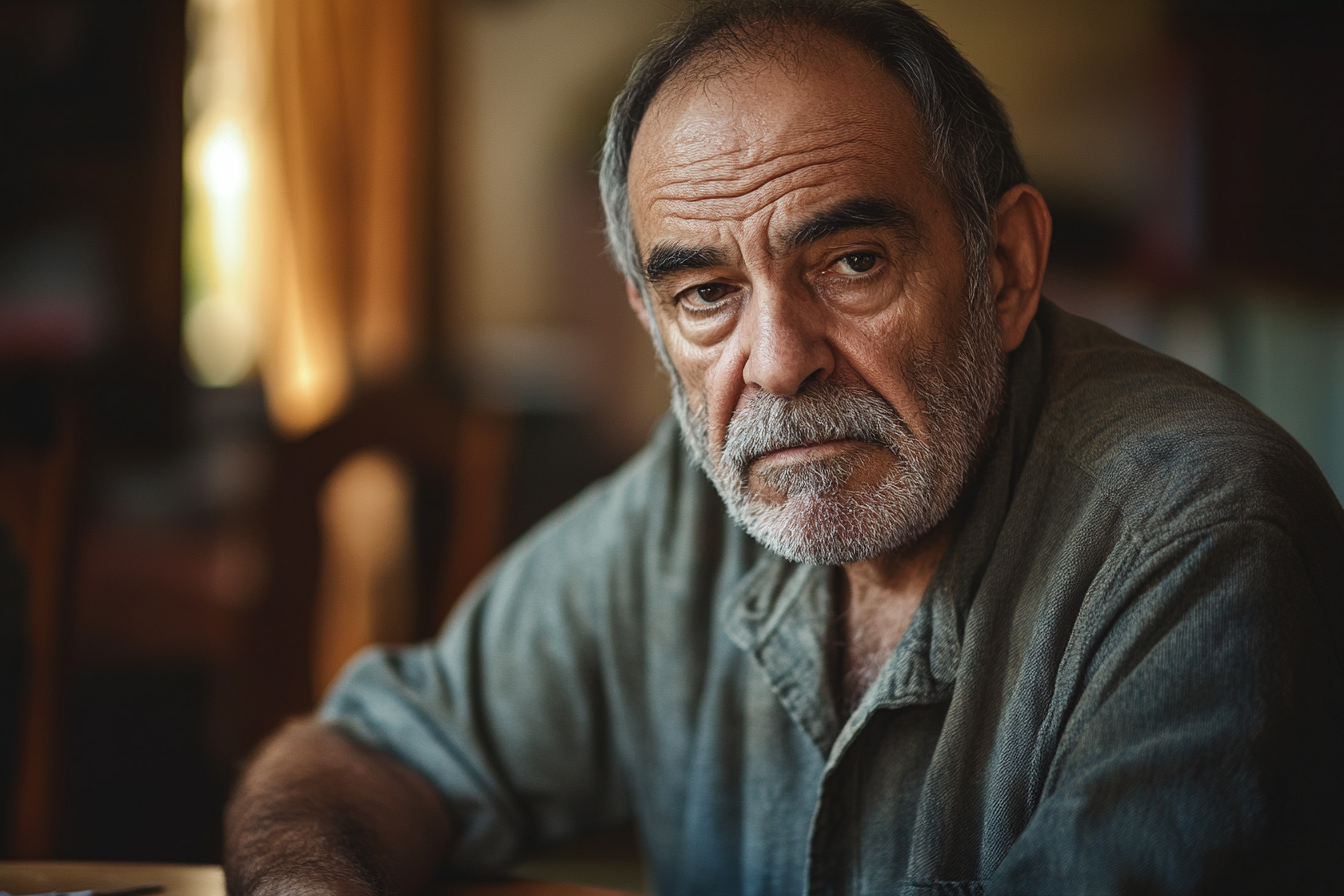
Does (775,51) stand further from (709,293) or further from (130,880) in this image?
(130,880)

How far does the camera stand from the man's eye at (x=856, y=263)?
1.08 m

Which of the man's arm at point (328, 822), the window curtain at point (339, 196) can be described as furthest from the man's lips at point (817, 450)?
the window curtain at point (339, 196)

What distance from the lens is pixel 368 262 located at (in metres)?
4.17

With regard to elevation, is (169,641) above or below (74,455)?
below

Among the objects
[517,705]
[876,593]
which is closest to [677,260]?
[876,593]

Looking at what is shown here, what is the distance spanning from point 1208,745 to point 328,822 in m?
0.86

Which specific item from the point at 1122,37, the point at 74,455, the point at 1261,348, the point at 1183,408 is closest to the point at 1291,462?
the point at 1183,408

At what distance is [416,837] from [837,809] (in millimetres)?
477

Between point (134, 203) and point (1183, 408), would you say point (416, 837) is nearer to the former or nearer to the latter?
point (1183, 408)

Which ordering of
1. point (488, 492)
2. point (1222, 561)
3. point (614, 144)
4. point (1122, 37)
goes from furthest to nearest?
point (1122, 37), point (488, 492), point (614, 144), point (1222, 561)

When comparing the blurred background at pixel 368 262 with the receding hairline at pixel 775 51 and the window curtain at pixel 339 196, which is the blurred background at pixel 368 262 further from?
the receding hairline at pixel 775 51

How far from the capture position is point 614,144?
1242 millimetres

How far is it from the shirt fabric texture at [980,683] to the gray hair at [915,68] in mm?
183

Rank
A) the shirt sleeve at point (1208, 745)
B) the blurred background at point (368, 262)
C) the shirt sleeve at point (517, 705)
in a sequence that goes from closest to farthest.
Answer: the shirt sleeve at point (1208, 745) < the shirt sleeve at point (517, 705) < the blurred background at point (368, 262)
